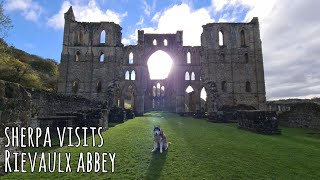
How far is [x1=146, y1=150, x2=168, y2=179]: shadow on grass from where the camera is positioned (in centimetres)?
424

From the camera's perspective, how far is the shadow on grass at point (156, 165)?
4.24m

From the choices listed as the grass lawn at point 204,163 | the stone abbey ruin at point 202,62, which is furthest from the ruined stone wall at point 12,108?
the stone abbey ruin at point 202,62

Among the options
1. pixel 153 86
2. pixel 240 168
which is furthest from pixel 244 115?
pixel 153 86

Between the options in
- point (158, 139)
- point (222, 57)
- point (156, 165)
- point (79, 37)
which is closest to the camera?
point (156, 165)

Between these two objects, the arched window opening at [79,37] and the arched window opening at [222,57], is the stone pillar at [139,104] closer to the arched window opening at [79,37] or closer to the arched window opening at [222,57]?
the arched window opening at [79,37]

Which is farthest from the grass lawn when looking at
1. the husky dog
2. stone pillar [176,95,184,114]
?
stone pillar [176,95,184,114]

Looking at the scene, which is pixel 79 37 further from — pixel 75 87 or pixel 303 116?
pixel 303 116

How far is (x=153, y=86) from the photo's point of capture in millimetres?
56344

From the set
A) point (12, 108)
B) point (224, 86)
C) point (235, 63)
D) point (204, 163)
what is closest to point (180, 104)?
point (224, 86)

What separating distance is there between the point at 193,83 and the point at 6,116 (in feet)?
128

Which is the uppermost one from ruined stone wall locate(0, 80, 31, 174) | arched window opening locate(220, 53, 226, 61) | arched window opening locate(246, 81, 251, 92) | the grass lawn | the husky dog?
arched window opening locate(220, 53, 226, 61)

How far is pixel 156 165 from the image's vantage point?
4879 mm

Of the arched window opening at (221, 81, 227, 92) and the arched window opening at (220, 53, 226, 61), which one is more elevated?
the arched window opening at (220, 53, 226, 61)

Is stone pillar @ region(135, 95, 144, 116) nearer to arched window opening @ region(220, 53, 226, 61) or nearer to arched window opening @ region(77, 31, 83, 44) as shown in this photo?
arched window opening @ region(77, 31, 83, 44)
